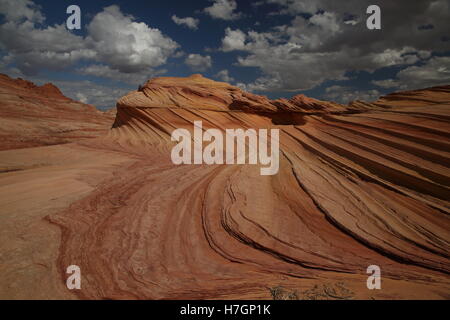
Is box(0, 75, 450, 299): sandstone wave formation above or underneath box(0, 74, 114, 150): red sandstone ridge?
underneath

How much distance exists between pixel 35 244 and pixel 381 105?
14.0 meters

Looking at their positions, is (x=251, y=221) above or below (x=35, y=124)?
below

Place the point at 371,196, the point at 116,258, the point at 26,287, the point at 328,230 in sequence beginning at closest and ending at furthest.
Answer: the point at 26,287, the point at 116,258, the point at 328,230, the point at 371,196

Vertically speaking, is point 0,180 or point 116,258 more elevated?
point 0,180

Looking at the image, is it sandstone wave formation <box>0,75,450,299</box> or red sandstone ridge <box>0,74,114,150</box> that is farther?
red sandstone ridge <box>0,74,114,150</box>

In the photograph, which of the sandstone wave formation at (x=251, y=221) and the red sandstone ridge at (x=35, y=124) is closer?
the sandstone wave formation at (x=251, y=221)

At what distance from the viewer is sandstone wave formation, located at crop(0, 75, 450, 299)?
403 cm

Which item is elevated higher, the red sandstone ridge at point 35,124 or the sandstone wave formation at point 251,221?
the red sandstone ridge at point 35,124

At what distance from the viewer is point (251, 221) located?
578 cm

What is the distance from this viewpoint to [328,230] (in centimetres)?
552

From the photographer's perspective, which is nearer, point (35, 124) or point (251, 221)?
point (251, 221)

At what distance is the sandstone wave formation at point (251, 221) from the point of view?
403 centimetres
